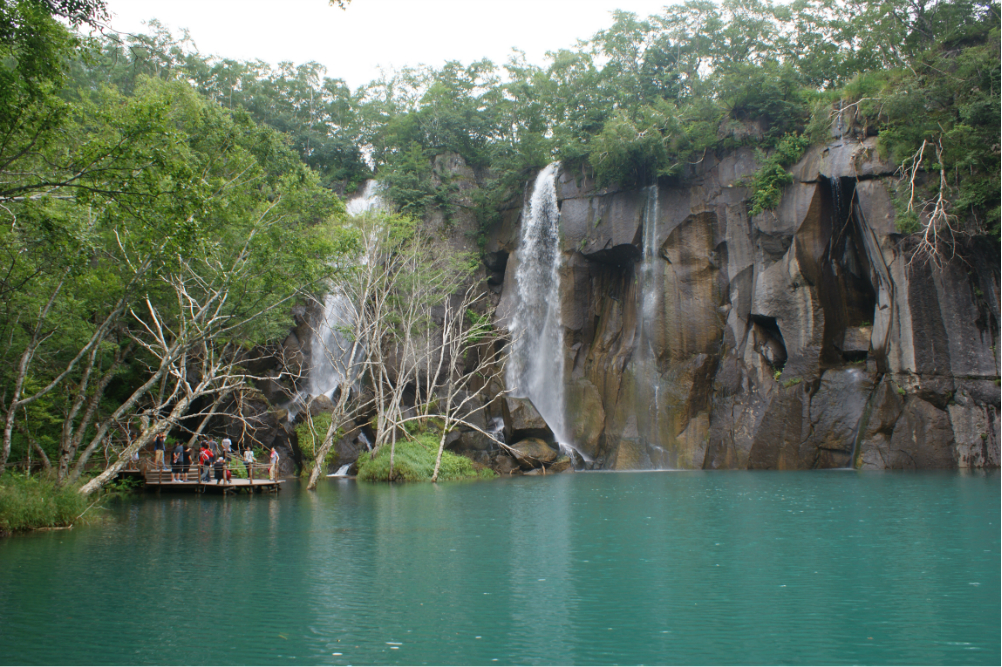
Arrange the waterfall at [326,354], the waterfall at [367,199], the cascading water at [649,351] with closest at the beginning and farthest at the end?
the cascading water at [649,351], the waterfall at [326,354], the waterfall at [367,199]

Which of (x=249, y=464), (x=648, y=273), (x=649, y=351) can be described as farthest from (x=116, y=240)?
(x=648, y=273)

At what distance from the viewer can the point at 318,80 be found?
154 feet

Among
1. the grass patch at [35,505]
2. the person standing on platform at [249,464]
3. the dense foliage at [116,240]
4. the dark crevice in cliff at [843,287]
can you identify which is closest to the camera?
the dense foliage at [116,240]

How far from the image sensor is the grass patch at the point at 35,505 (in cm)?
1185

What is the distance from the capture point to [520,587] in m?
8.35

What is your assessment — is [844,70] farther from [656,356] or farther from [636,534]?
[636,534]

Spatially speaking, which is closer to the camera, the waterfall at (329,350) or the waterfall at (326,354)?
the waterfall at (329,350)

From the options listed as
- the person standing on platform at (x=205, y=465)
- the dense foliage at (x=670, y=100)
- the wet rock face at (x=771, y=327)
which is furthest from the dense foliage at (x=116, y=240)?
the wet rock face at (x=771, y=327)

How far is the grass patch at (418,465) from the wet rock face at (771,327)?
11.1ft

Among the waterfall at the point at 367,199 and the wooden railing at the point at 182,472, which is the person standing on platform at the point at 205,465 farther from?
the waterfall at the point at 367,199

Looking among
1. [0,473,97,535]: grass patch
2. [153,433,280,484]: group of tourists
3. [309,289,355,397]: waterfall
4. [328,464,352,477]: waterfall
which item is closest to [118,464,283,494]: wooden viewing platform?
[153,433,280,484]: group of tourists

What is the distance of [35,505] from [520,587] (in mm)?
9004

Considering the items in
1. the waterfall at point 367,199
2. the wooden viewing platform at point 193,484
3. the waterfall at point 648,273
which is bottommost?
the wooden viewing platform at point 193,484

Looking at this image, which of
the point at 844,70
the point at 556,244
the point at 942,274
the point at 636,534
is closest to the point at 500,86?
the point at 556,244
